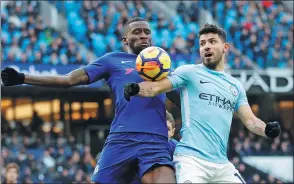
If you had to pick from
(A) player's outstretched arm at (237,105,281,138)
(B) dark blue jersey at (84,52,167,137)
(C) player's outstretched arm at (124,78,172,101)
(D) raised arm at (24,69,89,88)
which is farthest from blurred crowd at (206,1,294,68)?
(C) player's outstretched arm at (124,78,172,101)

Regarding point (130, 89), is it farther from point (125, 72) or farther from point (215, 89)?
point (215, 89)

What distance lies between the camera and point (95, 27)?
80.2 ft

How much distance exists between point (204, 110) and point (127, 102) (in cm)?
70

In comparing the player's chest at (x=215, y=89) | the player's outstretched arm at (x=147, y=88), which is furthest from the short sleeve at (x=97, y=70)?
the player's chest at (x=215, y=89)

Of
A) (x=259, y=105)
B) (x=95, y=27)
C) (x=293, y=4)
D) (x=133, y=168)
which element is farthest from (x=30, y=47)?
(x=133, y=168)

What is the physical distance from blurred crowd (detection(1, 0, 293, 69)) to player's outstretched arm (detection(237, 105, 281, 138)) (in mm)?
14929

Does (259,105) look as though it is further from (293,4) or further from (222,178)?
(222,178)

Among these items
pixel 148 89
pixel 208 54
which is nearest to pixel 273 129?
pixel 208 54

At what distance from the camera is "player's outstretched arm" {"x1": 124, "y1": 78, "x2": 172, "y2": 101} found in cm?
693

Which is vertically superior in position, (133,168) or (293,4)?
(293,4)

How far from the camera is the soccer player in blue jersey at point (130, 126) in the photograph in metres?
7.29

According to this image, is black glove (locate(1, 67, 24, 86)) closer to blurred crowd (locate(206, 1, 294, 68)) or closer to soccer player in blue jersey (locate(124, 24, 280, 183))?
soccer player in blue jersey (locate(124, 24, 280, 183))

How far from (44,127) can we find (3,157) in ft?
15.5

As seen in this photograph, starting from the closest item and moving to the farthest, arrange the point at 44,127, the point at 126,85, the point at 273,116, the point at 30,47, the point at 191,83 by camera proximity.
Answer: the point at 126,85 < the point at 191,83 < the point at 30,47 < the point at 44,127 < the point at 273,116
